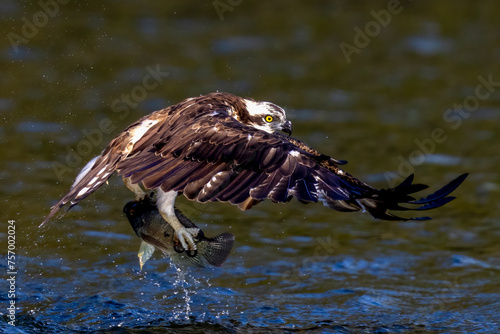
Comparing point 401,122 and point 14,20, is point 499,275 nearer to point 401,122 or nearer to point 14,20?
point 401,122

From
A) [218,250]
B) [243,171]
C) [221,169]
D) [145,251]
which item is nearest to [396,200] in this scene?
[243,171]

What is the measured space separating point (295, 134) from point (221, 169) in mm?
5601

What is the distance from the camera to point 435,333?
26.4 feet

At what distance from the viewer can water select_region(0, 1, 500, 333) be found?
27.9 ft

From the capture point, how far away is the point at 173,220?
25.2ft

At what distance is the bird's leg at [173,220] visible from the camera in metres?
7.63

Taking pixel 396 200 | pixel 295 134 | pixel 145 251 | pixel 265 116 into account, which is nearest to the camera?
pixel 396 200

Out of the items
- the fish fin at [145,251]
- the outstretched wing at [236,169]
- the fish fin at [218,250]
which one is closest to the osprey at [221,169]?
the outstretched wing at [236,169]

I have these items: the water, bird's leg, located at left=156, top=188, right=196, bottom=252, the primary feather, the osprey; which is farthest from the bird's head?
the water

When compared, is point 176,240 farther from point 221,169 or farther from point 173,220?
point 221,169

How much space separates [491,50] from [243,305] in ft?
28.4

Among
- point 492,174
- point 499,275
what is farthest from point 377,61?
point 499,275

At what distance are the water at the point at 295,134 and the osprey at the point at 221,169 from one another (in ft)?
3.92

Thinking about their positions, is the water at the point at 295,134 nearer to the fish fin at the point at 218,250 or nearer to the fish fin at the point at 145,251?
the fish fin at the point at 145,251
